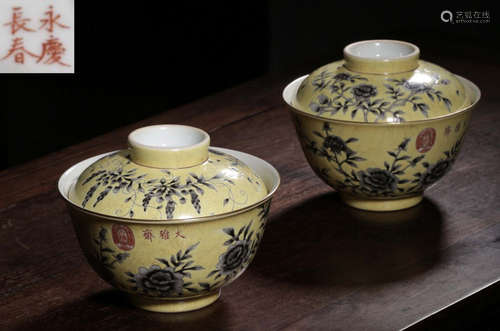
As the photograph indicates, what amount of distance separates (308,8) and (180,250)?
2.43 meters

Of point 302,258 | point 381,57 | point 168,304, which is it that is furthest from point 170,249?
point 381,57

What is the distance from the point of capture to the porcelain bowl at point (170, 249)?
94 centimetres

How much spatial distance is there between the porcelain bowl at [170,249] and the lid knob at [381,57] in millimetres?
344

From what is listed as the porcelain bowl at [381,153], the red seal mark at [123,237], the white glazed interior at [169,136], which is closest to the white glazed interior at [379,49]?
the porcelain bowl at [381,153]

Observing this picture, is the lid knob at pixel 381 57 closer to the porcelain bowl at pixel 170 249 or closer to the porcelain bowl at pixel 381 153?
the porcelain bowl at pixel 381 153

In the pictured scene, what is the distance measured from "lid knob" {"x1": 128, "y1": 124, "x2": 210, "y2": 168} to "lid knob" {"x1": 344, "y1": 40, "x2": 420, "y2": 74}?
0.35 meters

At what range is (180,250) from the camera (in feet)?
3.11

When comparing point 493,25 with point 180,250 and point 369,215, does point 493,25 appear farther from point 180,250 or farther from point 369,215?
point 180,250

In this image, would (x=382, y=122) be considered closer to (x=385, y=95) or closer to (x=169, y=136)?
(x=385, y=95)

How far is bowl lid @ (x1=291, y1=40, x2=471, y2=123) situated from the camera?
4.05 ft

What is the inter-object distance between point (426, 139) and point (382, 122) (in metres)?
0.07

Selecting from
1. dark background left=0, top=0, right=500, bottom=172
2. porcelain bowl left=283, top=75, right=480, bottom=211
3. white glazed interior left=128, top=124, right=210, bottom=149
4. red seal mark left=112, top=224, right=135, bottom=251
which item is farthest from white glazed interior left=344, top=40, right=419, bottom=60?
dark background left=0, top=0, right=500, bottom=172

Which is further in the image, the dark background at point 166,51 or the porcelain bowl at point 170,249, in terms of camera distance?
the dark background at point 166,51

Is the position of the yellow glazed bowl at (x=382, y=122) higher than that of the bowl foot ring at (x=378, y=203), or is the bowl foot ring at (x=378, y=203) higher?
the yellow glazed bowl at (x=382, y=122)
